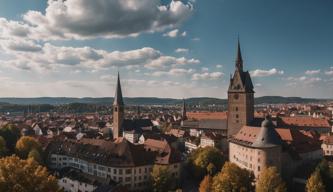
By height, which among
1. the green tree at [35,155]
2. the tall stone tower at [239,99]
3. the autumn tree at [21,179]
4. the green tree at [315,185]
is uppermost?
the tall stone tower at [239,99]

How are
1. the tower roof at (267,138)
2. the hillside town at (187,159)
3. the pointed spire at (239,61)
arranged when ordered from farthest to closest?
the pointed spire at (239,61) < the hillside town at (187,159) < the tower roof at (267,138)

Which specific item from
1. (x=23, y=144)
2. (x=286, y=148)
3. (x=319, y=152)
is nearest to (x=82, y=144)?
(x=23, y=144)

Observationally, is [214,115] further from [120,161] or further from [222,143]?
[120,161]

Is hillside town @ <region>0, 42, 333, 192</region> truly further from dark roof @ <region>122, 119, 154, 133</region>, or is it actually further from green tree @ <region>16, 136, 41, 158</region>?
dark roof @ <region>122, 119, 154, 133</region>

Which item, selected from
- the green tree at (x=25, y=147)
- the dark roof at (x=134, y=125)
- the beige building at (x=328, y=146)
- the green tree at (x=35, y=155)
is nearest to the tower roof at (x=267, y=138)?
the beige building at (x=328, y=146)

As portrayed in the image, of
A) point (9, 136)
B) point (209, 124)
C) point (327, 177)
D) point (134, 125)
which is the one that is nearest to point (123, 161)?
point (327, 177)

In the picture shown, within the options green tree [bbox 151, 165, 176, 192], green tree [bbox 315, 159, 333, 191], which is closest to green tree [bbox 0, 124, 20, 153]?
green tree [bbox 151, 165, 176, 192]

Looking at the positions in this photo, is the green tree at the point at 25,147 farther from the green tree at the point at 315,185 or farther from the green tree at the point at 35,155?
the green tree at the point at 315,185
